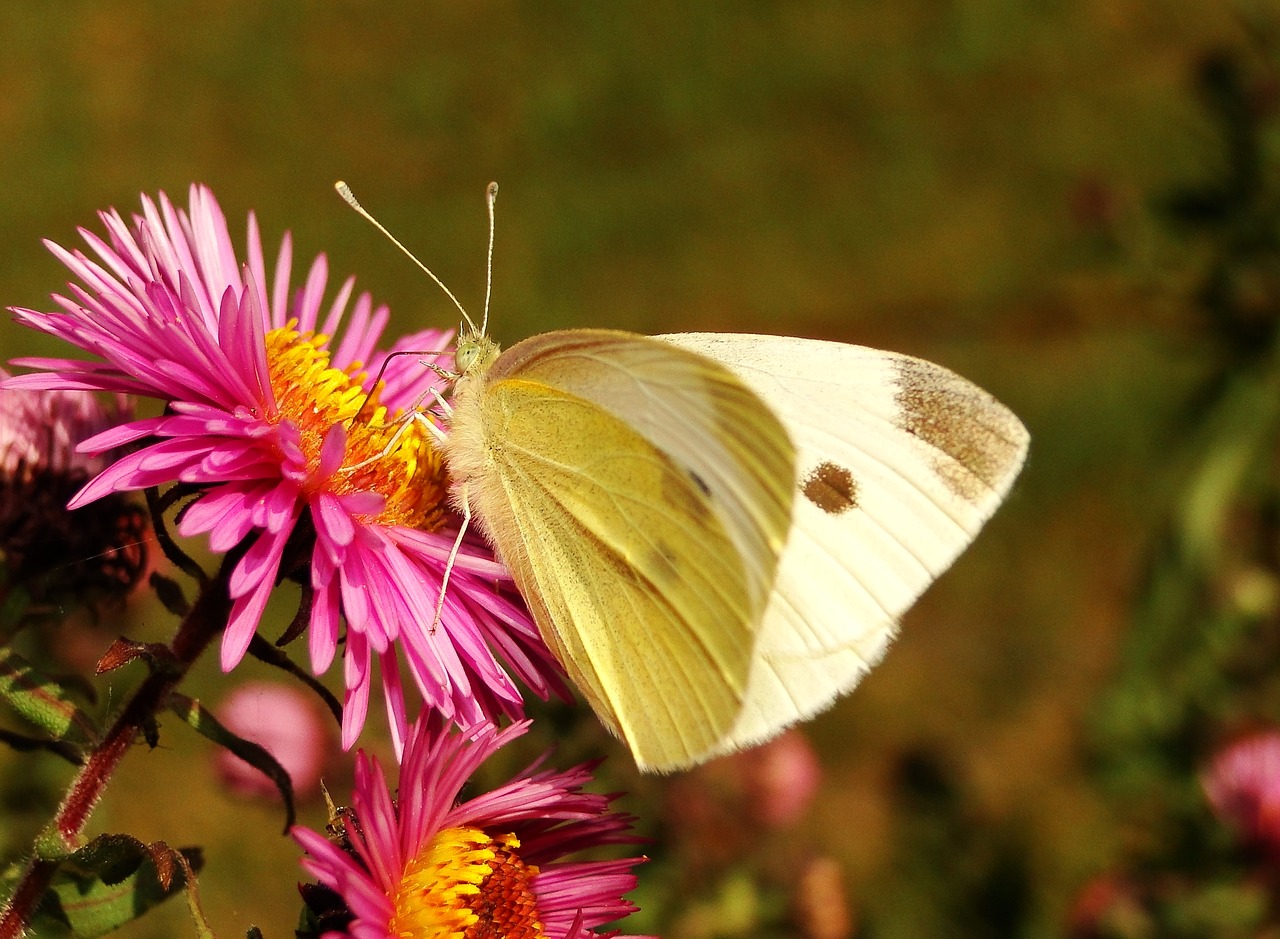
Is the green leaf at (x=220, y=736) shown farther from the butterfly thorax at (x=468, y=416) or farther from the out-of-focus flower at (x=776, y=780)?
the out-of-focus flower at (x=776, y=780)

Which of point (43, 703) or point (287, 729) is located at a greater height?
point (43, 703)

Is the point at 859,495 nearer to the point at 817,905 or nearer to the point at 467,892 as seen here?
the point at 467,892

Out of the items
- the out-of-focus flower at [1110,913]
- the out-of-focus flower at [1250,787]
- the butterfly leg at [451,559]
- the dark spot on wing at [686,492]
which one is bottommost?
the out-of-focus flower at [1110,913]

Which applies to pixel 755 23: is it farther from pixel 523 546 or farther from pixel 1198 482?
pixel 523 546

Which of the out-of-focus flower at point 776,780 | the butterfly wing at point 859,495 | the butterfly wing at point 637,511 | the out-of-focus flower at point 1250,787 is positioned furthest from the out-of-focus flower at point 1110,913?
the butterfly wing at point 637,511

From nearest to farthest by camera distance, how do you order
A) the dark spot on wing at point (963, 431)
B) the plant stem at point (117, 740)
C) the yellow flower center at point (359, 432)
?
the plant stem at point (117, 740), the yellow flower center at point (359, 432), the dark spot on wing at point (963, 431)

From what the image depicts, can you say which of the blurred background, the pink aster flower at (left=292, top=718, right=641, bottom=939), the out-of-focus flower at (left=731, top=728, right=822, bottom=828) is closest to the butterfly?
the pink aster flower at (left=292, top=718, right=641, bottom=939)

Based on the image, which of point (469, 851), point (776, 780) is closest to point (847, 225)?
point (776, 780)
